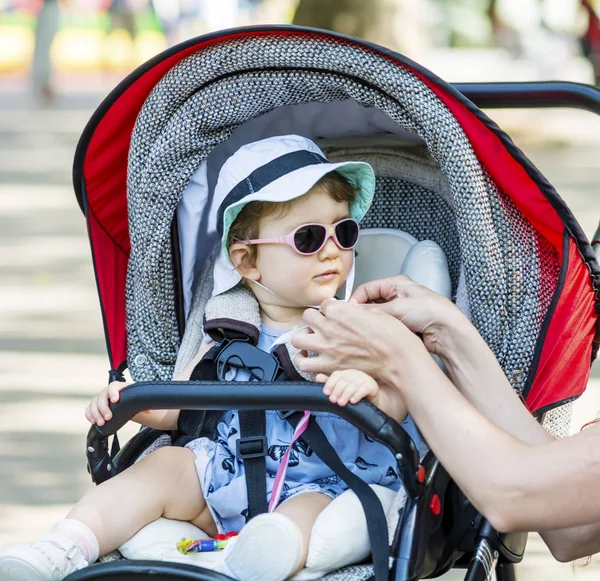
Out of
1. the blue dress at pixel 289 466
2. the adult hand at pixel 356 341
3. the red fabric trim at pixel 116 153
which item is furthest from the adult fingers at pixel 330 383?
the red fabric trim at pixel 116 153

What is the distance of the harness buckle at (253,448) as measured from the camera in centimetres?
231

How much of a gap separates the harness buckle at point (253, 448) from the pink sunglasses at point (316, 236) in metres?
0.45

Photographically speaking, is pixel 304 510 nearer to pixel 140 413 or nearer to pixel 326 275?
pixel 140 413

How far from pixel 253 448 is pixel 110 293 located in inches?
28.4

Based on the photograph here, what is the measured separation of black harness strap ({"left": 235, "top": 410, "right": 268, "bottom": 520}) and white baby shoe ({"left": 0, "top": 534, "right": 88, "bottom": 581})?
0.38 m

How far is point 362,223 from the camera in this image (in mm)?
2936

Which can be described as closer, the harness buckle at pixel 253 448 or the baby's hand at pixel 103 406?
the baby's hand at pixel 103 406

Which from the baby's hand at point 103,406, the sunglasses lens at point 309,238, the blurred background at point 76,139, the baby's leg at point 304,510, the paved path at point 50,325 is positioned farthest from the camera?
the blurred background at point 76,139

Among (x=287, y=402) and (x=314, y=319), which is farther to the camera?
(x=314, y=319)

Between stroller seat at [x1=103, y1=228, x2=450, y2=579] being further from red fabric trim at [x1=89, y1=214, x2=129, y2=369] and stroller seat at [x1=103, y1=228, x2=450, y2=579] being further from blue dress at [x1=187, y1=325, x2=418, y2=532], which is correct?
red fabric trim at [x1=89, y1=214, x2=129, y2=369]

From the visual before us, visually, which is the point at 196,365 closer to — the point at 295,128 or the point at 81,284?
the point at 295,128

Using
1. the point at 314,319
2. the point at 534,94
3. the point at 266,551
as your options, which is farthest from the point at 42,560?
the point at 534,94

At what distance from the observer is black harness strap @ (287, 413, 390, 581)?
6.61 ft

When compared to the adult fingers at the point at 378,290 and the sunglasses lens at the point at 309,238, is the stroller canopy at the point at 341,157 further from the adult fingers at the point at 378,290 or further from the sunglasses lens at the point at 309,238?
the sunglasses lens at the point at 309,238
